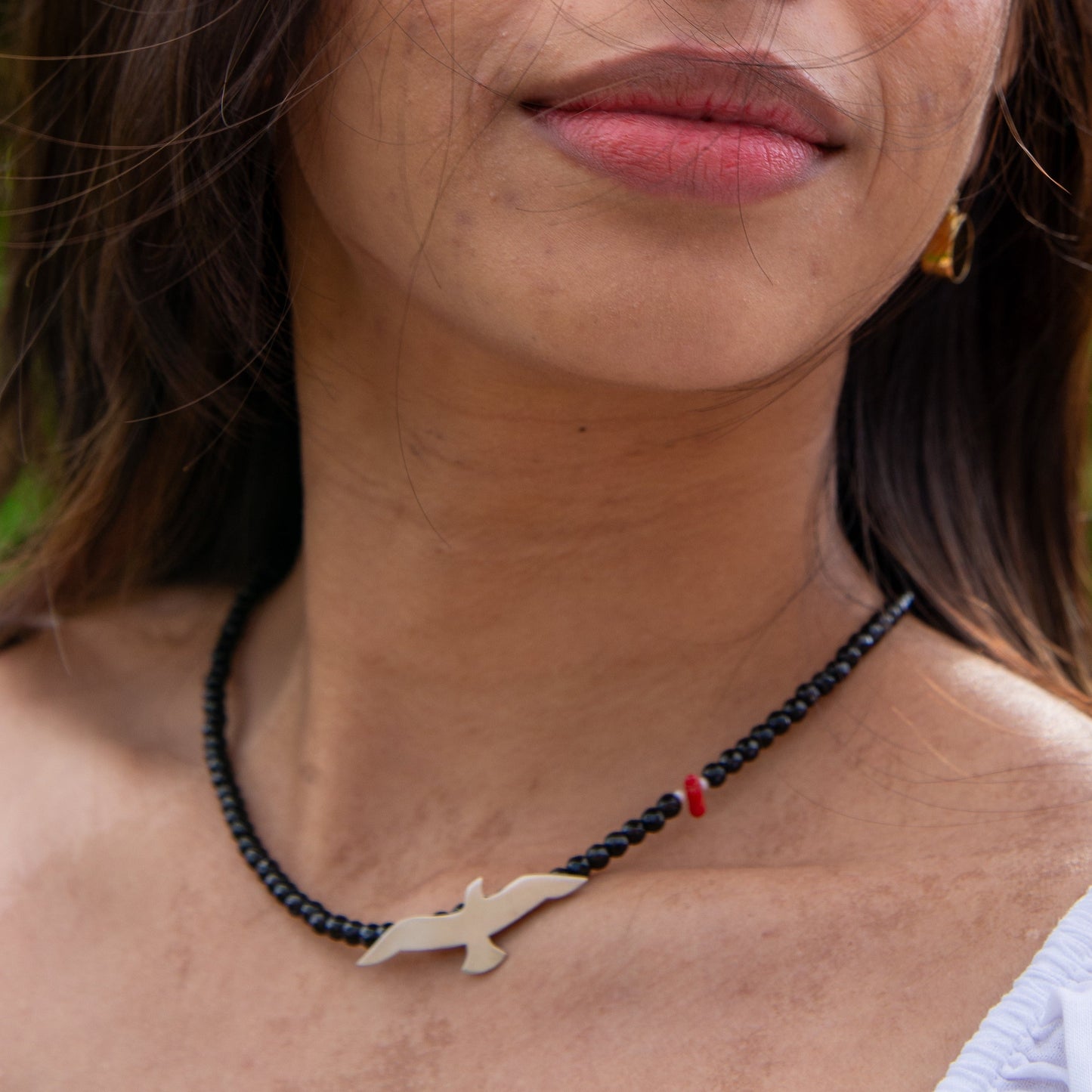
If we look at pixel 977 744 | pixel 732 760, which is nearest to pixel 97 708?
pixel 732 760

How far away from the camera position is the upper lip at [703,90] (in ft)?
4.23

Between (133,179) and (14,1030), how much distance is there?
45.1 inches

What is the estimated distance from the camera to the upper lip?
129 centimetres

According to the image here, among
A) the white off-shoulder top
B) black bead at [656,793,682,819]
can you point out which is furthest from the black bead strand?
the white off-shoulder top

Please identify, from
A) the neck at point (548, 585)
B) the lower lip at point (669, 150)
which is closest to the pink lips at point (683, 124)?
the lower lip at point (669, 150)

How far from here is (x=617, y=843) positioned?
5.52ft

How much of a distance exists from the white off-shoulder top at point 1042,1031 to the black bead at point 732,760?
465mm

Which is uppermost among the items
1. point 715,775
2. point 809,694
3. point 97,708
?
point 809,694

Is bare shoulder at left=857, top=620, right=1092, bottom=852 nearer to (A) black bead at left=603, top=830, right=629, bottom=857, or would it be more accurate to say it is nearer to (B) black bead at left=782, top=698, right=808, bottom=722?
(B) black bead at left=782, top=698, right=808, bottom=722

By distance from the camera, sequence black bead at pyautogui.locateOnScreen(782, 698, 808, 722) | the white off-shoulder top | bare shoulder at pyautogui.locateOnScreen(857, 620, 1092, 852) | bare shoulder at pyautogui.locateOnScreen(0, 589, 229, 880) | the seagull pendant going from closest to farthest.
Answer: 1. the white off-shoulder top
2. bare shoulder at pyautogui.locateOnScreen(857, 620, 1092, 852)
3. the seagull pendant
4. black bead at pyautogui.locateOnScreen(782, 698, 808, 722)
5. bare shoulder at pyautogui.locateOnScreen(0, 589, 229, 880)

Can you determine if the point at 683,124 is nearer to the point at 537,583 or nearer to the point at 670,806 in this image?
the point at 537,583

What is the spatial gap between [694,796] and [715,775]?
4cm

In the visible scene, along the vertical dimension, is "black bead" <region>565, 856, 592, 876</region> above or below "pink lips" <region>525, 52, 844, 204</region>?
below

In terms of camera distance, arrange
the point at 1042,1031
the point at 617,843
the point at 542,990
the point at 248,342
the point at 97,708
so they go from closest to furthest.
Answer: the point at 1042,1031 → the point at 542,990 → the point at 617,843 → the point at 248,342 → the point at 97,708
